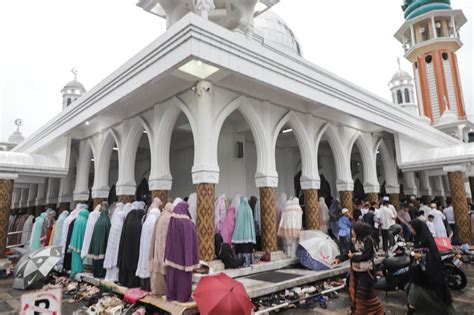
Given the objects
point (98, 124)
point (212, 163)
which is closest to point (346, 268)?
point (212, 163)

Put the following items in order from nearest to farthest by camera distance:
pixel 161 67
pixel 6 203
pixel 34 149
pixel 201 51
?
pixel 201 51 → pixel 161 67 → pixel 6 203 → pixel 34 149

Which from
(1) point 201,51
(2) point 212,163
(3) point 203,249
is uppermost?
(1) point 201,51

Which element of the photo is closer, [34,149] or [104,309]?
[104,309]

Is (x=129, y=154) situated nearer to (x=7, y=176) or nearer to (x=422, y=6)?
(x=7, y=176)

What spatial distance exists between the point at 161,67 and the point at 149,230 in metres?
2.75

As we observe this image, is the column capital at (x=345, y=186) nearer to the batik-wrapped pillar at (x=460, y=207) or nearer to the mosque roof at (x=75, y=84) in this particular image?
the batik-wrapped pillar at (x=460, y=207)

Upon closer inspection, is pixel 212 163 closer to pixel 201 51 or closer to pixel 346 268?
pixel 201 51

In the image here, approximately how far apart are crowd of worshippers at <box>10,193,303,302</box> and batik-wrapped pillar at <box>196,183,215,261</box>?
283mm

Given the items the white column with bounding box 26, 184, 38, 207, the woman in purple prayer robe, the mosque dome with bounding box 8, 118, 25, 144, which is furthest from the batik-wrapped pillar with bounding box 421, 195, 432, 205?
the mosque dome with bounding box 8, 118, 25, 144

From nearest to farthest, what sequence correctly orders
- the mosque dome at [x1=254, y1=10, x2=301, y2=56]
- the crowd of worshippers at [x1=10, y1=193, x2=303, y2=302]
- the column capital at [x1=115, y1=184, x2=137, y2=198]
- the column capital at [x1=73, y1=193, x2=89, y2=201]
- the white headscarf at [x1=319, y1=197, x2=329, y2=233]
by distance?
the crowd of worshippers at [x1=10, y1=193, x2=303, y2=302]
the column capital at [x1=115, y1=184, x2=137, y2=198]
the white headscarf at [x1=319, y1=197, x2=329, y2=233]
the column capital at [x1=73, y1=193, x2=89, y2=201]
the mosque dome at [x1=254, y1=10, x2=301, y2=56]

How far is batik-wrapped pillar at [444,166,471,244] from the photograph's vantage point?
29.1ft

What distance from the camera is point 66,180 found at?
11336mm

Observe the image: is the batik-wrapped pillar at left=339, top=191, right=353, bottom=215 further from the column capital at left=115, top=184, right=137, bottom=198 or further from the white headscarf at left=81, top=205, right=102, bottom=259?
the white headscarf at left=81, top=205, right=102, bottom=259

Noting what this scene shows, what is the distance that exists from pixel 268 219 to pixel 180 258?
2.90 metres
